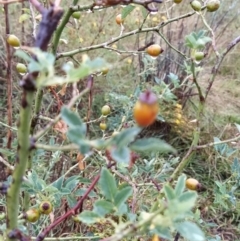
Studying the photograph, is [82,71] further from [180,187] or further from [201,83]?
[201,83]

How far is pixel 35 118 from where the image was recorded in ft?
2.56

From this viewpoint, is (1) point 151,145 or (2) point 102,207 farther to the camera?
(2) point 102,207

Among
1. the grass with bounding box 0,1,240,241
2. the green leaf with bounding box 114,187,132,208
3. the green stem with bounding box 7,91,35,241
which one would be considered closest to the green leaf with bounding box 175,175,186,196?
the green leaf with bounding box 114,187,132,208

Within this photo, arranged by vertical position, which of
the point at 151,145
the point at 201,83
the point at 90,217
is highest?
the point at 151,145

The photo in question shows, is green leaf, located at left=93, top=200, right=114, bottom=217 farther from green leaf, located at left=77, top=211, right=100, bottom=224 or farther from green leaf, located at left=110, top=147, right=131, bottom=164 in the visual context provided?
green leaf, located at left=110, top=147, right=131, bottom=164

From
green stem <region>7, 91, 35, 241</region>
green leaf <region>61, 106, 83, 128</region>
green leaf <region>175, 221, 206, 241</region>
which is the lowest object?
green leaf <region>175, 221, 206, 241</region>

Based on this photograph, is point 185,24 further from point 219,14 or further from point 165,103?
point 165,103

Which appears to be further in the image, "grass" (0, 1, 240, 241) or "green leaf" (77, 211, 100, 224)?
"grass" (0, 1, 240, 241)

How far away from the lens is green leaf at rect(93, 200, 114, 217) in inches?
18.3

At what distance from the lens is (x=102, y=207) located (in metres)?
0.47

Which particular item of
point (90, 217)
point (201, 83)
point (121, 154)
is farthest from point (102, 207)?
point (201, 83)

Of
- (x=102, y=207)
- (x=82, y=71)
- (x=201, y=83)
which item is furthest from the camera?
(x=201, y=83)

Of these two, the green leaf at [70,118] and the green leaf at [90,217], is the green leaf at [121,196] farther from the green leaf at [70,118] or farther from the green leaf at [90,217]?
the green leaf at [70,118]

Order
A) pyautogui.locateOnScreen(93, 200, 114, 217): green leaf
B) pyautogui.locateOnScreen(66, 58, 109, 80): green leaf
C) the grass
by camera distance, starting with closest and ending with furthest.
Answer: pyautogui.locateOnScreen(66, 58, 109, 80): green leaf → pyautogui.locateOnScreen(93, 200, 114, 217): green leaf → the grass
